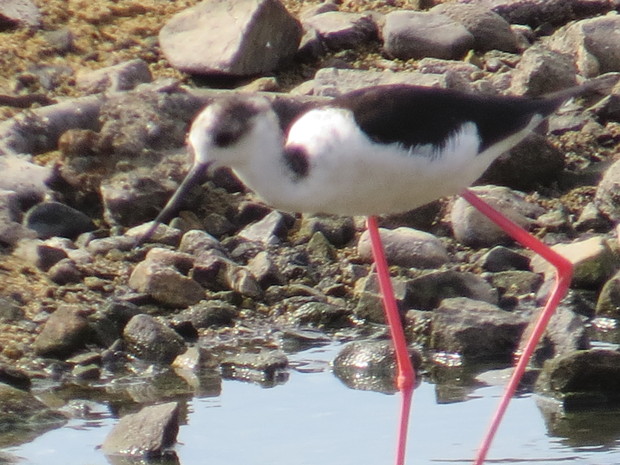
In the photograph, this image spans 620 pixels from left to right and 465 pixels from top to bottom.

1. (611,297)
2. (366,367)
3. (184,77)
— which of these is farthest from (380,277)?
(184,77)

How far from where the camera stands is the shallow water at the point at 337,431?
5039 mm

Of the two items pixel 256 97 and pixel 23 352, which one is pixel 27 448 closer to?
pixel 23 352

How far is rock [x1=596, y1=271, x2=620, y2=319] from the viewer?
252 inches

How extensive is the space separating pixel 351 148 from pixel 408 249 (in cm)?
204

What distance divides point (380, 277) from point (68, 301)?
1542mm

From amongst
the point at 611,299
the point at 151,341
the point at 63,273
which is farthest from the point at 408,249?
the point at 63,273

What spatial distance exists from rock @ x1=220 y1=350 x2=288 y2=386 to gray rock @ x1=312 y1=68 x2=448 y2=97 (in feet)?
7.70

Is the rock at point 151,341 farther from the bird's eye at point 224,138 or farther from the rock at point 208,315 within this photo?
the bird's eye at point 224,138

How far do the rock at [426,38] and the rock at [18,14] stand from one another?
2.12 metres

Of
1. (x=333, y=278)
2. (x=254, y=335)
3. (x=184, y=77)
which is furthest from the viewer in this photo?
(x=184, y=77)

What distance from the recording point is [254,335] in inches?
250

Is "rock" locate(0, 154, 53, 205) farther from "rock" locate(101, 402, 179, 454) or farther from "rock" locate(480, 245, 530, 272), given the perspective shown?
"rock" locate(101, 402, 179, 454)

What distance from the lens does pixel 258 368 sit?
5.87m

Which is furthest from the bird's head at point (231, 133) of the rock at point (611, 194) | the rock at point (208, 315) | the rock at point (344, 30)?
the rock at point (344, 30)
